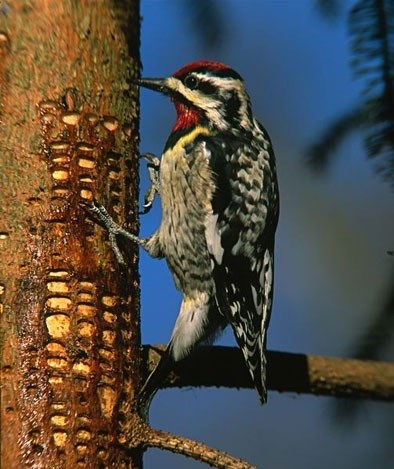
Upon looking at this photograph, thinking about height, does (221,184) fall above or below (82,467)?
above

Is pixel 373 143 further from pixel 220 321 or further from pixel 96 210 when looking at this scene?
pixel 220 321

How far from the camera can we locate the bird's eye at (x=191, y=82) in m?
3.09

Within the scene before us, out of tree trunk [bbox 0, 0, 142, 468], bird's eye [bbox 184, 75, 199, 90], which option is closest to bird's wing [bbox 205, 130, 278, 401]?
bird's eye [bbox 184, 75, 199, 90]

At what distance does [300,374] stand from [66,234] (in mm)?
781

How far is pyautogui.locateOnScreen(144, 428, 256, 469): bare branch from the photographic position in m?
2.03

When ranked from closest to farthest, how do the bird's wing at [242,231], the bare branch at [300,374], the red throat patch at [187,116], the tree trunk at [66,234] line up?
the tree trunk at [66,234] < the bare branch at [300,374] < the bird's wing at [242,231] < the red throat patch at [187,116]

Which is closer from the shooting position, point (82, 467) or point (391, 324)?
point (82, 467)

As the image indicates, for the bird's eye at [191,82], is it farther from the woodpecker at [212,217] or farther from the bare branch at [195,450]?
the bare branch at [195,450]

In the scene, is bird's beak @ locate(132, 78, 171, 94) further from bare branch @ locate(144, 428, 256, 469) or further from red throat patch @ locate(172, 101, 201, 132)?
bare branch @ locate(144, 428, 256, 469)

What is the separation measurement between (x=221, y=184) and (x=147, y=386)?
2.77ft

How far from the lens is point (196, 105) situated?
3.08m

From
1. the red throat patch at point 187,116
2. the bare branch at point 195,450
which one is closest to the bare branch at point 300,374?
the bare branch at point 195,450

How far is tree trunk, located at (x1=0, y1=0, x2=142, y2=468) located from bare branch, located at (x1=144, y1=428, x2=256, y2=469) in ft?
0.19

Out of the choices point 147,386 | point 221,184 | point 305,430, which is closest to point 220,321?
point 221,184
